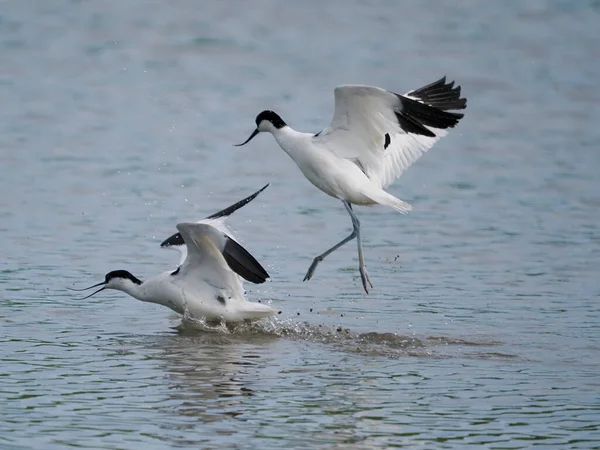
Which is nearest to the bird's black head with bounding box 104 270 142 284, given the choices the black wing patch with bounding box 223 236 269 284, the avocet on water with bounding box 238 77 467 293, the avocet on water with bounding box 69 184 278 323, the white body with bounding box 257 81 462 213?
the avocet on water with bounding box 69 184 278 323

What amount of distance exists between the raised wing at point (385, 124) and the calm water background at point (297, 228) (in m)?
1.23

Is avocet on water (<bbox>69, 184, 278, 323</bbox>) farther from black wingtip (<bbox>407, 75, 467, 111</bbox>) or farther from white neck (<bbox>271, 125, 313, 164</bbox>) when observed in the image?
black wingtip (<bbox>407, 75, 467, 111</bbox>)

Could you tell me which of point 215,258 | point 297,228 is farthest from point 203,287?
point 297,228

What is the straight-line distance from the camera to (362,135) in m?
10.8

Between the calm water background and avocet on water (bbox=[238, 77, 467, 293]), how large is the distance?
1072mm

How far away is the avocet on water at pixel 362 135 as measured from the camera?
10227 mm

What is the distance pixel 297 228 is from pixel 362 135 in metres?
3.44

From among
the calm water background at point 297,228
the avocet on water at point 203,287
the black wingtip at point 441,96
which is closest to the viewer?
the calm water background at point 297,228

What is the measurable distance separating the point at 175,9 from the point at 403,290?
14270 millimetres

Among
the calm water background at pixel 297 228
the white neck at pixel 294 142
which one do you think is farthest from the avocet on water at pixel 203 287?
the white neck at pixel 294 142

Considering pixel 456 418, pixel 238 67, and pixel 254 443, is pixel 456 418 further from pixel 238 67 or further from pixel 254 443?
pixel 238 67

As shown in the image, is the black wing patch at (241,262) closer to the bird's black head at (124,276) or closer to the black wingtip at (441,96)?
the bird's black head at (124,276)

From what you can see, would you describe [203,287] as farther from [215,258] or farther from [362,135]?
[362,135]

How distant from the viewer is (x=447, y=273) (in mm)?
12555
